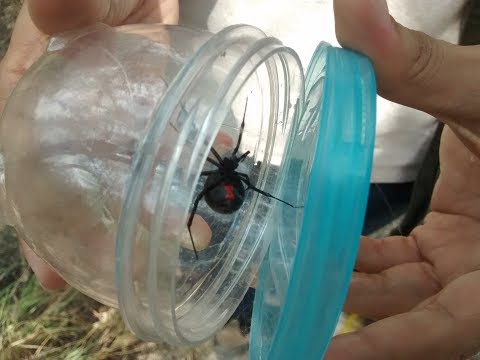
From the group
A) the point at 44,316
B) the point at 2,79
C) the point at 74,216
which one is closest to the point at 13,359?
the point at 44,316

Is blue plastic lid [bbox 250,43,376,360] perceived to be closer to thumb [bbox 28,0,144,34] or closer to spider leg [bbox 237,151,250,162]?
spider leg [bbox 237,151,250,162]

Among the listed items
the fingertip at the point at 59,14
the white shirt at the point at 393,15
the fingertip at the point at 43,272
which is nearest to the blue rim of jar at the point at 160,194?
the fingertip at the point at 59,14

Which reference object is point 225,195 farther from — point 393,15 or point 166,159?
point 393,15

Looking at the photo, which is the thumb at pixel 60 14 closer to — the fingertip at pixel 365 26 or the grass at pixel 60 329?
the fingertip at pixel 365 26

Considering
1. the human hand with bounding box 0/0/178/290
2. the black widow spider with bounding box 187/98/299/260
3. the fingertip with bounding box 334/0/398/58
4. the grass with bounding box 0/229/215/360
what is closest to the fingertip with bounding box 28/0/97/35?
the human hand with bounding box 0/0/178/290

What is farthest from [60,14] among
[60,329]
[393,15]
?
[60,329]
